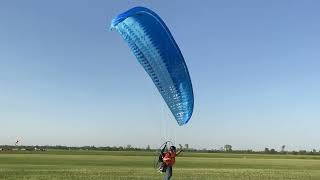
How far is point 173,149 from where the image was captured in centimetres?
1784

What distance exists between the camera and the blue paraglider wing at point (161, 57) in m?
16.4

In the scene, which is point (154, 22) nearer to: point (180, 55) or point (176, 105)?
point (180, 55)

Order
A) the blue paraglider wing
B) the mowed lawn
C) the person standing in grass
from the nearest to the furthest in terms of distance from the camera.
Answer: the blue paraglider wing < the person standing in grass < the mowed lawn

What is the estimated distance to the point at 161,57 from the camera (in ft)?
54.4

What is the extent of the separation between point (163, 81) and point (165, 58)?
776 mm

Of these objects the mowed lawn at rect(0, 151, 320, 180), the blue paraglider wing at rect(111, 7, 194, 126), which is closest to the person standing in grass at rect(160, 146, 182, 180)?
the blue paraglider wing at rect(111, 7, 194, 126)

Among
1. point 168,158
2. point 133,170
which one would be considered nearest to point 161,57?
point 168,158

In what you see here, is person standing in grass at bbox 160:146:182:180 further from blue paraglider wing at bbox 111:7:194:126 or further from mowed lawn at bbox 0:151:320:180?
mowed lawn at bbox 0:151:320:180

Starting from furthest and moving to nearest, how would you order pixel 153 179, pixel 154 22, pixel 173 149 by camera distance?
pixel 153 179
pixel 173 149
pixel 154 22

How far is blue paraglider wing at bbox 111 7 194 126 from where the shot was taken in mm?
16375

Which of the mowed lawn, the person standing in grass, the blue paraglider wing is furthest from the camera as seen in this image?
the mowed lawn

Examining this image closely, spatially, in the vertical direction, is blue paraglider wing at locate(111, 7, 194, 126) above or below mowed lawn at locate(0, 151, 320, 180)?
above

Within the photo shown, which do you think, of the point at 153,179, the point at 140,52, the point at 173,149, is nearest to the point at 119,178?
the point at 153,179

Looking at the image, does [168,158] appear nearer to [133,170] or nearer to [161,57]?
[161,57]
